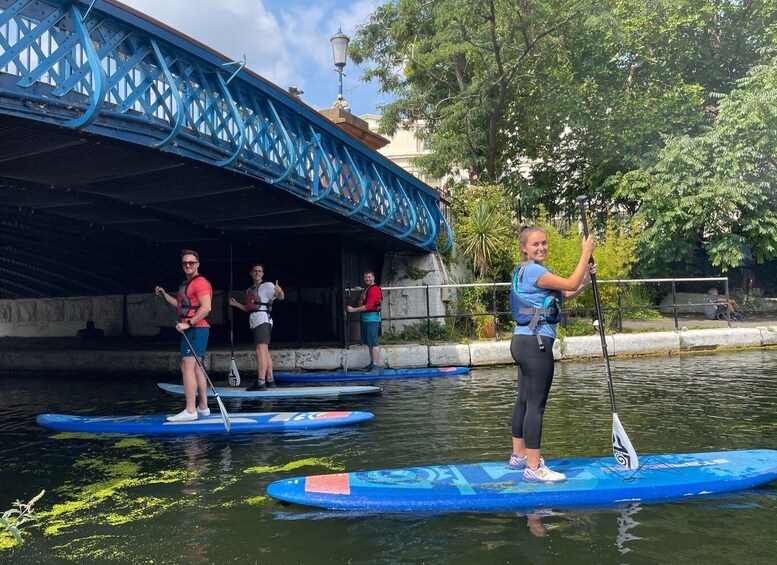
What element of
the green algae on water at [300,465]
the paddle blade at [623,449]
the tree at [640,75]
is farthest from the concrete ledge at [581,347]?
the paddle blade at [623,449]

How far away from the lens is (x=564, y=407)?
28.3ft

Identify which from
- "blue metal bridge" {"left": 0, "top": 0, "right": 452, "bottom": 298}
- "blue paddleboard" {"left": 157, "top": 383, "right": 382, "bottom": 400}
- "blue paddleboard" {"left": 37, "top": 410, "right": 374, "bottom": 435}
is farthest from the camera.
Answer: "blue paddleboard" {"left": 157, "top": 383, "right": 382, "bottom": 400}

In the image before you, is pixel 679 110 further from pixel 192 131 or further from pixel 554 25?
pixel 192 131

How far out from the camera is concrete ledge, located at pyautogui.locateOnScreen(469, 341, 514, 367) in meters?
14.1

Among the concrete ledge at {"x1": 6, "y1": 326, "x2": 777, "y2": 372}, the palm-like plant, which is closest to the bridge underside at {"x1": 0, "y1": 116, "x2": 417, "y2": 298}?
the concrete ledge at {"x1": 6, "y1": 326, "x2": 777, "y2": 372}

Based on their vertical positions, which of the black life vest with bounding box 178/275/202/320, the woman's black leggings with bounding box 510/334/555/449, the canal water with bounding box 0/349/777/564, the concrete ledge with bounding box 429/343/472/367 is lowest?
the canal water with bounding box 0/349/777/564

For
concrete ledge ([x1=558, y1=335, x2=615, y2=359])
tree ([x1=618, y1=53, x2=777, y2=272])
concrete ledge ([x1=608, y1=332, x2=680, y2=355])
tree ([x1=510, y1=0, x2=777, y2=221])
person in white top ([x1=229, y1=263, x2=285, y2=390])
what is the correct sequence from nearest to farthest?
person in white top ([x1=229, y1=263, x2=285, y2=390]) < concrete ledge ([x1=558, y1=335, x2=615, y2=359]) < concrete ledge ([x1=608, y1=332, x2=680, y2=355]) < tree ([x1=618, y1=53, x2=777, y2=272]) < tree ([x1=510, y1=0, x2=777, y2=221])

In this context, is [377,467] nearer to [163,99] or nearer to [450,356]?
[163,99]

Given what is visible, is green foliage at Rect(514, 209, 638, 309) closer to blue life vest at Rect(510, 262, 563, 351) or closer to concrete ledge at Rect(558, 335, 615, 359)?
concrete ledge at Rect(558, 335, 615, 359)

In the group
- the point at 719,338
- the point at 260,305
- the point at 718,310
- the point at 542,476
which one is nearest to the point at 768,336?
the point at 719,338

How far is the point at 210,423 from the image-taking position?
771 cm

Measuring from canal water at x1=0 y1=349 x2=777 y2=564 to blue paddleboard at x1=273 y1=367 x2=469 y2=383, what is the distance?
146cm

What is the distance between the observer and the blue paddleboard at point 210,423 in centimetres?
→ 767

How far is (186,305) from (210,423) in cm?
147
